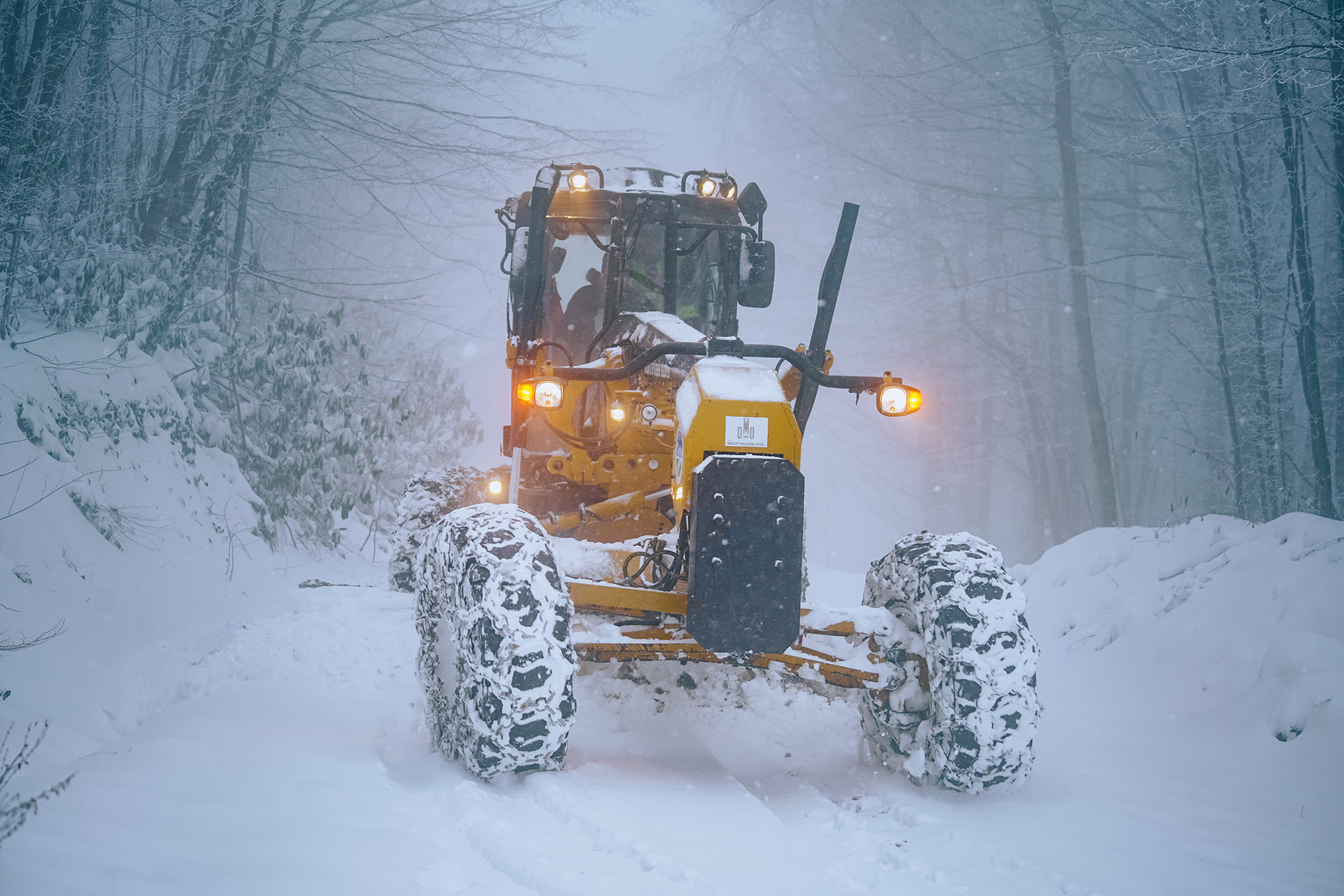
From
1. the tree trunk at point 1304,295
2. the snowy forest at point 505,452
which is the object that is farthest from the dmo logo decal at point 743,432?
the tree trunk at point 1304,295

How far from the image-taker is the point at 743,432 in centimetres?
392

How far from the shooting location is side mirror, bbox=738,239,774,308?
644 centimetres

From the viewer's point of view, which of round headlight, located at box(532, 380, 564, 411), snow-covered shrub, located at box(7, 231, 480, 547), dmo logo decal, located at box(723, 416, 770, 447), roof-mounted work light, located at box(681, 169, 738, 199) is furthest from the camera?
snow-covered shrub, located at box(7, 231, 480, 547)

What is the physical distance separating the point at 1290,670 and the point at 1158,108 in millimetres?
12887

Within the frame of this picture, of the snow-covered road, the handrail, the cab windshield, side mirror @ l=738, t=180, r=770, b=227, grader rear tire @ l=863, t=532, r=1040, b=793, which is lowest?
Answer: the snow-covered road

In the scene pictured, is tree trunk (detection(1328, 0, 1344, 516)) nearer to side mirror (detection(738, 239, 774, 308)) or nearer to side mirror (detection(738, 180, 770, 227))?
side mirror (detection(738, 180, 770, 227))

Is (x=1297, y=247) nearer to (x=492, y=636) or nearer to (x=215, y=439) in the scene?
(x=492, y=636)

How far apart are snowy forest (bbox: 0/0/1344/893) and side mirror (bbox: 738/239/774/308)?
5.17 feet

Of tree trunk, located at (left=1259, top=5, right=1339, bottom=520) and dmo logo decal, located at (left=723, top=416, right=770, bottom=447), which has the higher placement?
tree trunk, located at (left=1259, top=5, right=1339, bottom=520)

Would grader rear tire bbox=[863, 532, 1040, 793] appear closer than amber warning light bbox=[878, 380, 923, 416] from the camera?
Yes

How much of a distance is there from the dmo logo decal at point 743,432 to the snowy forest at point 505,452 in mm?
1405

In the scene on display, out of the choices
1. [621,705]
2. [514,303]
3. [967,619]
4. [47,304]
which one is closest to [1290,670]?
[967,619]

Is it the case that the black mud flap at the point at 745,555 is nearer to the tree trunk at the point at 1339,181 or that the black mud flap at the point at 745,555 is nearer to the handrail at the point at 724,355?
the handrail at the point at 724,355

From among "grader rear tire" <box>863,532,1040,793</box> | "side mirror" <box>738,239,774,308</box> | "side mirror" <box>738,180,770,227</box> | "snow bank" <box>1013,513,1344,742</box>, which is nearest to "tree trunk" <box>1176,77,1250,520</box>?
"snow bank" <box>1013,513,1344,742</box>
